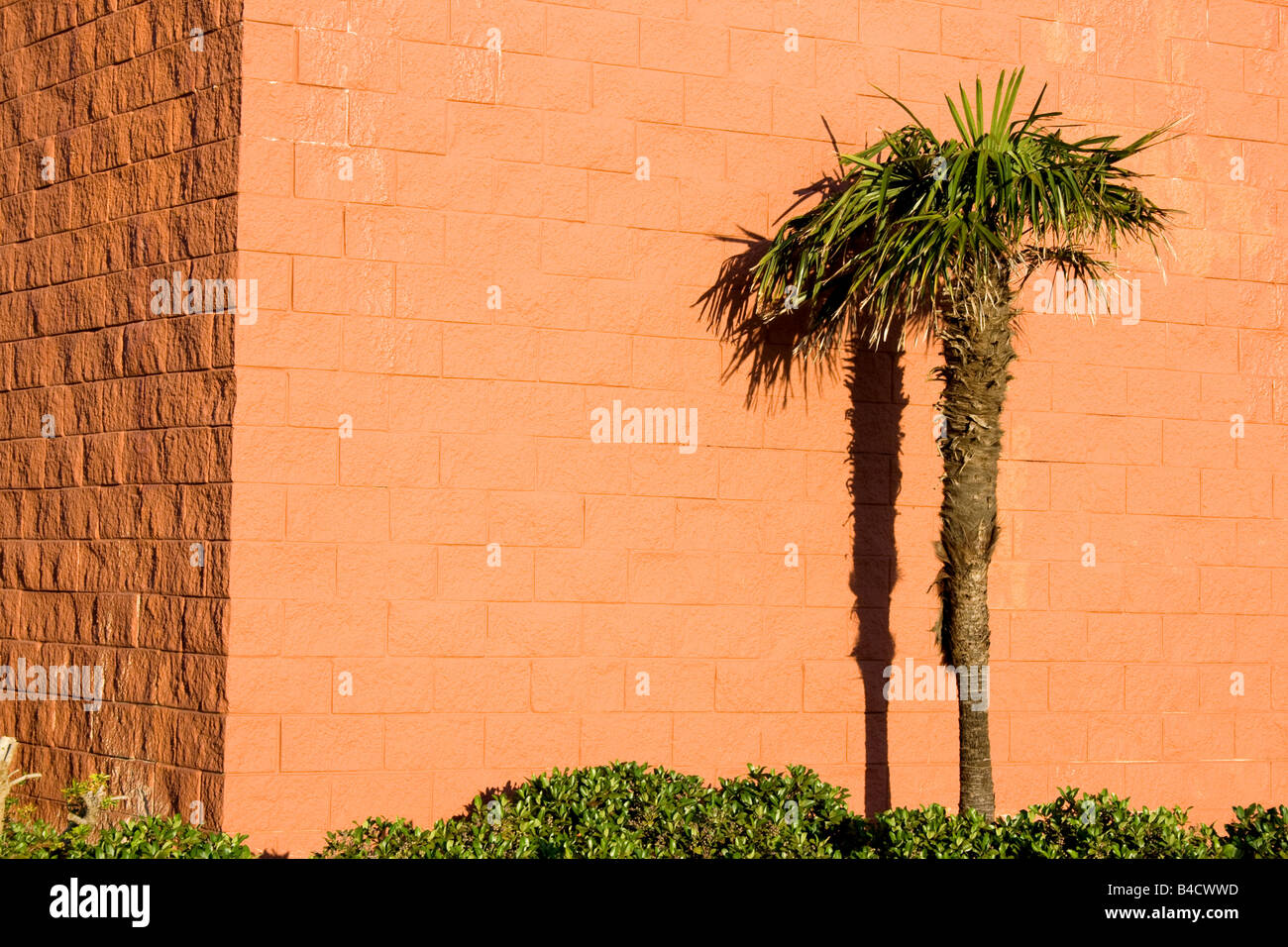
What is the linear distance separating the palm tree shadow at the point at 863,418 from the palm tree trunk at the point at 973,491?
1.02 meters

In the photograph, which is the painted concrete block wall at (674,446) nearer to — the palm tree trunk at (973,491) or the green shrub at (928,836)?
the palm tree trunk at (973,491)

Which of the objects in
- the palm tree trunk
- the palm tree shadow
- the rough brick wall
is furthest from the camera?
the palm tree shadow

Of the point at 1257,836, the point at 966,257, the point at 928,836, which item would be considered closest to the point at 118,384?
the point at 966,257

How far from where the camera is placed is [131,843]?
638 centimetres

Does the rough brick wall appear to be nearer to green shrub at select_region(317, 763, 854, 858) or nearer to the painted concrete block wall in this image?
the painted concrete block wall

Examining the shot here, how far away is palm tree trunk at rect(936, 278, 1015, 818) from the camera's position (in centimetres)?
761

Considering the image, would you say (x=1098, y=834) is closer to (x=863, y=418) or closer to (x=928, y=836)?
(x=928, y=836)

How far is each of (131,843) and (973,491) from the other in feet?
14.4

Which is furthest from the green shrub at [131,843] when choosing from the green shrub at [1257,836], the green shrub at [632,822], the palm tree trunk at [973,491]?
the green shrub at [1257,836]

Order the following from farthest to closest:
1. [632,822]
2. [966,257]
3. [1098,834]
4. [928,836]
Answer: [966,257] → [632,822] → [928,836] → [1098,834]

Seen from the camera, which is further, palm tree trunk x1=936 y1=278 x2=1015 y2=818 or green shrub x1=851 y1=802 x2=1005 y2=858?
palm tree trunk x1=936 y1=278 x2=1015 y2=818

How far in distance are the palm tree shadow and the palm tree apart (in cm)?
42

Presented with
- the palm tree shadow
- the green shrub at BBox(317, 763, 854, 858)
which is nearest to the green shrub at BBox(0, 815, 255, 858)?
the green shrub at BBox(317, 763, 854, 858)

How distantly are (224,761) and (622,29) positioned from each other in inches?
180
